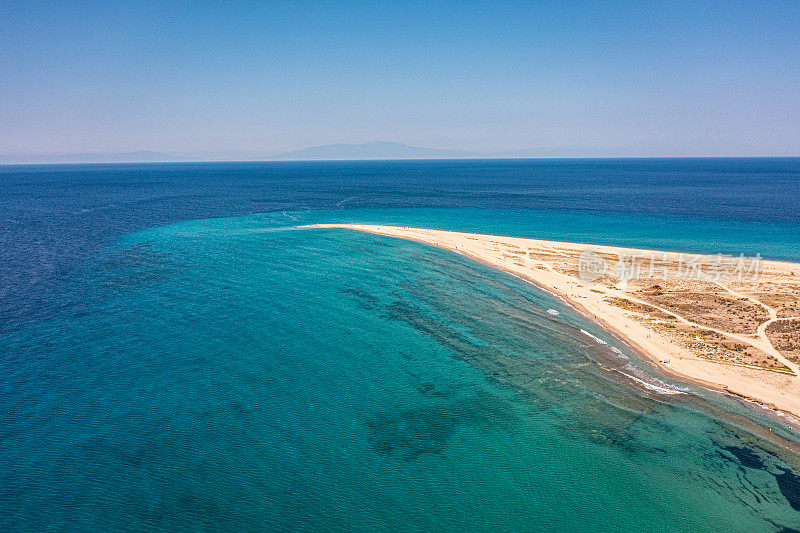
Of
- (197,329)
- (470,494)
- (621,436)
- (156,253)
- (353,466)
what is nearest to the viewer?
(470,494)

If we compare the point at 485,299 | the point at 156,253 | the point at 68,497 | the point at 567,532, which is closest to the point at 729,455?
the point at 567,532

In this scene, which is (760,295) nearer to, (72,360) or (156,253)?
(72,360)

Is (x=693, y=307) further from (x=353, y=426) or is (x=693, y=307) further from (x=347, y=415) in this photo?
(x=353, y=426)

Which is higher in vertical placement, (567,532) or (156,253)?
(156,253)

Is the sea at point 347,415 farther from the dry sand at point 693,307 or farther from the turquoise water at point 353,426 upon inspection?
the dry sand at point 693,307

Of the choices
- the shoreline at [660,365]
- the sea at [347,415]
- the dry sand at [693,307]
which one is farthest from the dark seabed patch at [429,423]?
the dry sand at [693,307]
